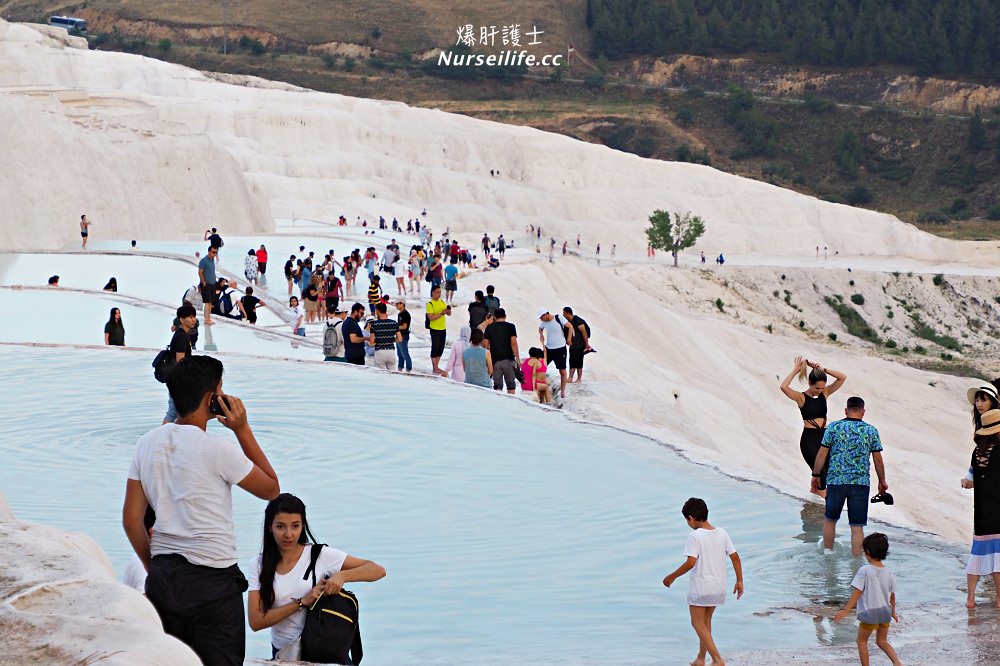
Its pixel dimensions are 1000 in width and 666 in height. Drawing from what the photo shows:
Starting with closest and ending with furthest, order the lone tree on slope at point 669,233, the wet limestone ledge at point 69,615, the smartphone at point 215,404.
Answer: the wet limestone ledge at point 69,615, the smartphone at point 215,404, the lone tree on slope at point 669,233

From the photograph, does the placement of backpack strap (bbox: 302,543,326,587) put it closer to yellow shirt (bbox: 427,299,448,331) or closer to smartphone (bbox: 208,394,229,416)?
smartphone (bbox: 208,394,229,416)

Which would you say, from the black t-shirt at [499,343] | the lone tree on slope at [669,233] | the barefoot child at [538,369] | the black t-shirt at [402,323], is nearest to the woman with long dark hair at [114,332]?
the black t-shirt at [402,323]

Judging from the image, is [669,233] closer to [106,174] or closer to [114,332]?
[106,174]

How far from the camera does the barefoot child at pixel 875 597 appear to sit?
270 inches

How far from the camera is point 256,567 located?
5.36 m

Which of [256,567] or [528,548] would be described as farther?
[528,548]

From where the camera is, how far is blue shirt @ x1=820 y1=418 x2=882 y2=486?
898 centimetres

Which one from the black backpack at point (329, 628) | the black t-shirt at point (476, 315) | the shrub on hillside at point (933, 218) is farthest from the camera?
the shrub on hillside at point (933, 218)

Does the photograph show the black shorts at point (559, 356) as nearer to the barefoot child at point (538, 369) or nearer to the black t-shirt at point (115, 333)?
the barefoot child at point (538, 369)

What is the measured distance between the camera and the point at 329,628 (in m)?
5.24

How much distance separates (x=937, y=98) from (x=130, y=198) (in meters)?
97.3

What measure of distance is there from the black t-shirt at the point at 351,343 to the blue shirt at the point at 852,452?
758 centimetres

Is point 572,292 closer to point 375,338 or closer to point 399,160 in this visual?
point 375,338

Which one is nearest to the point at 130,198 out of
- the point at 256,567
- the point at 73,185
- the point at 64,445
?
the point at 73,185
